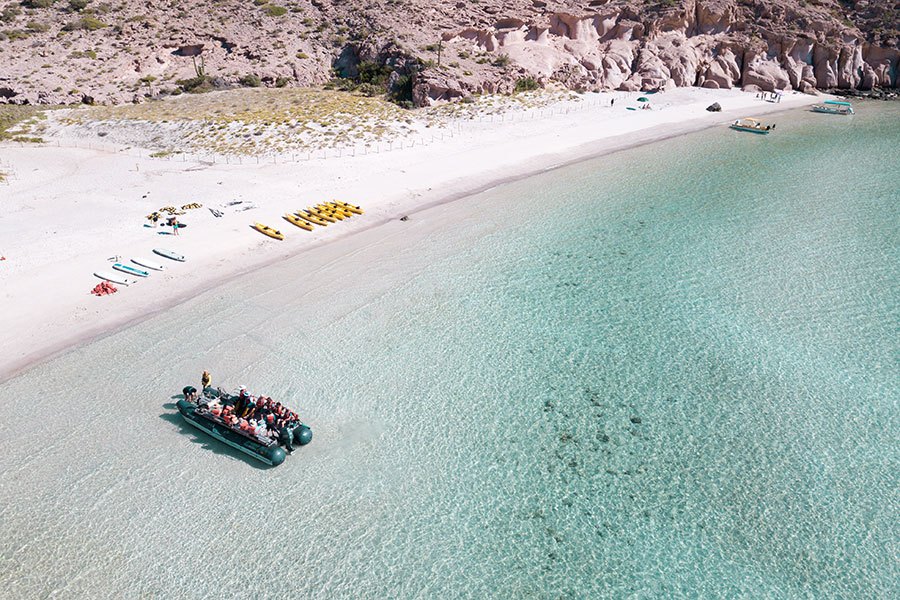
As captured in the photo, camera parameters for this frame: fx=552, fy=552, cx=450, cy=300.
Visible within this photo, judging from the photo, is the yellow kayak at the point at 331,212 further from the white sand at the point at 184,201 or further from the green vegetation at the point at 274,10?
the green vegetation at the point at 274,10

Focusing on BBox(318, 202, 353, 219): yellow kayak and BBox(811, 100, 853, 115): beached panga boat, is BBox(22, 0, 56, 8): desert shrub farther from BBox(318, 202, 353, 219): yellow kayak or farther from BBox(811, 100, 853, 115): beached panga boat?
BBox(811, 100, 853, 115): beached panga boat

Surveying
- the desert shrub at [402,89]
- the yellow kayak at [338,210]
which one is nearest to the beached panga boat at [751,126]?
the desert shrub at [402,89]

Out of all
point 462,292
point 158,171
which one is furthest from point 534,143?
point 158,171

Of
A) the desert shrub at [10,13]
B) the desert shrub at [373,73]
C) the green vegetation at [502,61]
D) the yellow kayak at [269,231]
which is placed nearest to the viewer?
the yellow kayak at [269,231]

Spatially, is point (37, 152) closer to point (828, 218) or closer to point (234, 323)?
point (234, 323)

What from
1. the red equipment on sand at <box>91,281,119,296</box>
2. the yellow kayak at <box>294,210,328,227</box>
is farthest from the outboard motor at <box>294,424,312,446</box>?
the yellow kayak at <box>294,210,328,227</box>

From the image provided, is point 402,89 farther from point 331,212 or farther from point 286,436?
point 286,436
